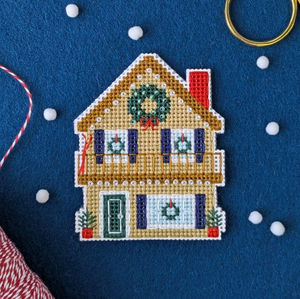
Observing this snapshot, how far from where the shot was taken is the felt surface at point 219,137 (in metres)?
0.85

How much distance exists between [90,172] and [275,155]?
1.27ft

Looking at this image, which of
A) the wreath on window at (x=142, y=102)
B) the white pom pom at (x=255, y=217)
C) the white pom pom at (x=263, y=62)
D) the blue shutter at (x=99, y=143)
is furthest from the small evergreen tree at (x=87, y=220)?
the white pom pom at (x=263, y=62)

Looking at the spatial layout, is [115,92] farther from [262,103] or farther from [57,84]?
[262,103]

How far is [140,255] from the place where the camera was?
2.79 ft

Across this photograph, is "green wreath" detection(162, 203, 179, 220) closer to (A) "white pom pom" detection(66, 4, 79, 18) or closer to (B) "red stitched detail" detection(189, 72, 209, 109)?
(B) "red stitched detail" detection(189, 72, 209, 109)

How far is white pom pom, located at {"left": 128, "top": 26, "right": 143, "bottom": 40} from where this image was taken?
0.83 meters

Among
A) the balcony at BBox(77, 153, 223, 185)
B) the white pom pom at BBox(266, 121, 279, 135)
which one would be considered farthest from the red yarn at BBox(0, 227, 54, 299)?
the white pom pom at BBox(266, 121, 279, 135)

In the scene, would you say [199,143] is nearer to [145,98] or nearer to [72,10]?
[145,98]

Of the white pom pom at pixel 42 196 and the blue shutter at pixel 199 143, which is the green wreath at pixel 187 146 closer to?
the blue shutter at pixel 199 143

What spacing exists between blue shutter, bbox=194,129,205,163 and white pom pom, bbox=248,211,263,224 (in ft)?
0.50

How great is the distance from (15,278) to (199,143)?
44cm

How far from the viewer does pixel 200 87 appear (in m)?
0.84

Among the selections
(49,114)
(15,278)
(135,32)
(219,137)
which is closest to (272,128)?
(219,137)

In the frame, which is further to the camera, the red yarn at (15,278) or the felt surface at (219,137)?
the felt surface at (219,137)
